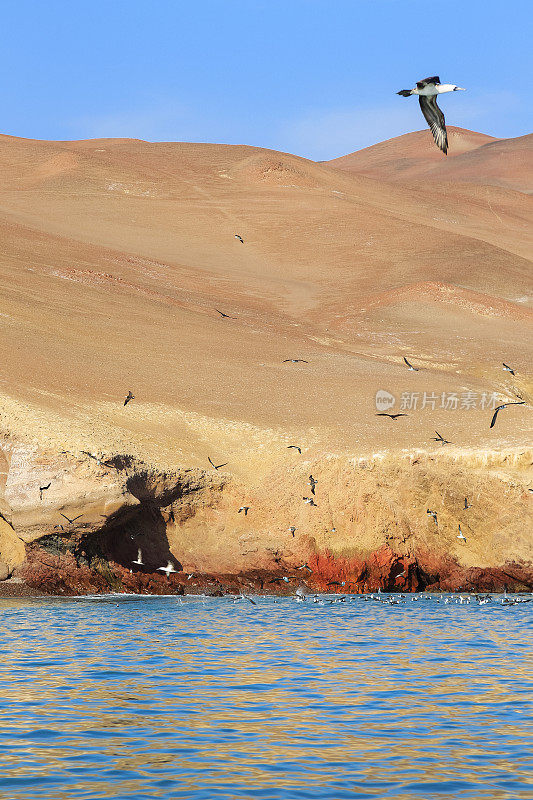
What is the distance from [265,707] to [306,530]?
17498mm

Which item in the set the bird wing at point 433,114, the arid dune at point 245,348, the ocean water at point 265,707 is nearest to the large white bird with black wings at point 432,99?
the bird wing at point 433,114

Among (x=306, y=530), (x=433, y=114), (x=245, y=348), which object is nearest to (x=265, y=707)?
(x=433, y=114)

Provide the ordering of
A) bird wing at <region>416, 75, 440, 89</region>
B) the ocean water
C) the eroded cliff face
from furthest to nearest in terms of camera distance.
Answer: the eroded cliff face < bird wing at <region>416, 75, 440, 89</region> < the ocean water

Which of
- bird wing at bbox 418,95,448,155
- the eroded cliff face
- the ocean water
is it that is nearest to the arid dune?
the eroded cliff face

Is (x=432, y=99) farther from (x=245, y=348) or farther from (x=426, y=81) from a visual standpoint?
(x=245, y=348)

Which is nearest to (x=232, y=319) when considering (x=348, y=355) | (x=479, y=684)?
(x=348, y=355)

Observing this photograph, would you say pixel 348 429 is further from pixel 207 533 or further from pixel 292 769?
pixel 292 769

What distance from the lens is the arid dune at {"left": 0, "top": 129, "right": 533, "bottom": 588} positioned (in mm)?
33750

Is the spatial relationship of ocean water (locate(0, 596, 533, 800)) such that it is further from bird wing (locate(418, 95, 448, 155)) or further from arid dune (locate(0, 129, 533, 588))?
bird wing (locate(418, 95, 448, 155))

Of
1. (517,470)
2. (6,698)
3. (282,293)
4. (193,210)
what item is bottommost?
(6,698)

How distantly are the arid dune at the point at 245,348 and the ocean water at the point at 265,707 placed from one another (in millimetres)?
7141

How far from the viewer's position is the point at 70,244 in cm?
7762

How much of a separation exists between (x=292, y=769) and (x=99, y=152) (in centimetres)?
10975

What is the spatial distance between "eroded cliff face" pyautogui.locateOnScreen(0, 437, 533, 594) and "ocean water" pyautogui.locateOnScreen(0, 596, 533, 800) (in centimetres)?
610
